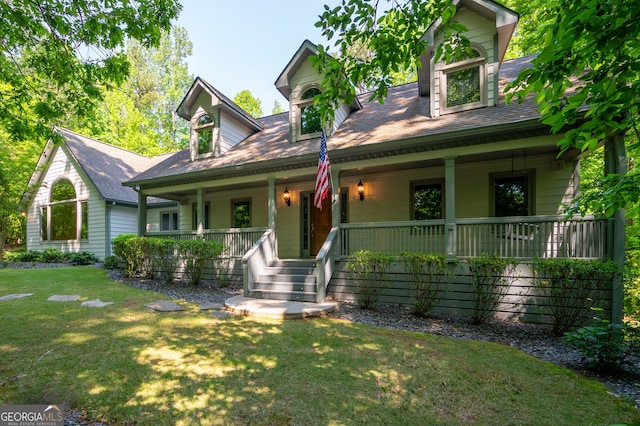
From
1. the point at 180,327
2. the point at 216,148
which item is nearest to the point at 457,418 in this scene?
the point at 180,327

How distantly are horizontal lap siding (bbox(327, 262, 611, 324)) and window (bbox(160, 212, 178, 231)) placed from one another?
10.7m

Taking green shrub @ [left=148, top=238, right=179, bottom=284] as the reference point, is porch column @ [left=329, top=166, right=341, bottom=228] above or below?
above

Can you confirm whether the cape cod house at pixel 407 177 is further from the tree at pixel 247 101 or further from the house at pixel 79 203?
the tree at pixel 247 101

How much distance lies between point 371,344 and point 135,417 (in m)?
2.92

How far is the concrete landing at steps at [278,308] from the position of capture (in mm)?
5844

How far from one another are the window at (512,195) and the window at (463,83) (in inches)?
81.0

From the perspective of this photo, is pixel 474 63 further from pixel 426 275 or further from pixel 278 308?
pixel 278 308

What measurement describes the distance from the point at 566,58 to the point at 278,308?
552 centimetres

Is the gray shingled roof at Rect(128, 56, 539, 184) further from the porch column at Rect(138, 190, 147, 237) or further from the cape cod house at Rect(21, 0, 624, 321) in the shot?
the porch column at Rect(138, 190, 147, 237)

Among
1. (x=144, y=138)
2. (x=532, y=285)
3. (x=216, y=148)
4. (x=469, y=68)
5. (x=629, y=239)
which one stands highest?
(x=144, y=138)

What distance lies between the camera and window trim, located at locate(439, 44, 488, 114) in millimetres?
7387

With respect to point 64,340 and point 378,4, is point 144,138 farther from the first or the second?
point 378,4

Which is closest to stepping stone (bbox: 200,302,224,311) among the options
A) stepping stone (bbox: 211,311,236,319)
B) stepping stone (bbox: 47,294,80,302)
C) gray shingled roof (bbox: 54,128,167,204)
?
stepping stone (bbox: 211,311,236,319)

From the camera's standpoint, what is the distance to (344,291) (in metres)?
7.52
